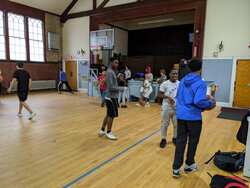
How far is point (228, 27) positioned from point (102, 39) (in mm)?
5863

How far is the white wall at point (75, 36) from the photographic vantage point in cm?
1123

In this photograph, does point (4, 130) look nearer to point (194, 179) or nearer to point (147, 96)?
point (194, 179)

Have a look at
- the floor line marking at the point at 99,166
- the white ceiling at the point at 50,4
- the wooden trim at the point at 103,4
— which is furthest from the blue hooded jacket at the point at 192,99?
the white ceiling at the point at 50,4

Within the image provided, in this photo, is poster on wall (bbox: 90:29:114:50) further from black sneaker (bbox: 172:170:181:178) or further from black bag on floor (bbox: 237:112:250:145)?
black sneaker (bbox: 172:170:181:178)

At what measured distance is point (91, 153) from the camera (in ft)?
9.96

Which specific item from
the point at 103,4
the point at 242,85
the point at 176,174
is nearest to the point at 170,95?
the point at 176,174

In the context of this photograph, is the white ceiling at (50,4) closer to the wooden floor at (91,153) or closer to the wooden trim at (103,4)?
the wooden trim at (103,4)

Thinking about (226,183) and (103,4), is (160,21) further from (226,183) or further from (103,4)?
(226,183)

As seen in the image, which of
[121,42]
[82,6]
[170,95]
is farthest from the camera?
[121,42]

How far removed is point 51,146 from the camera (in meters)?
3.28

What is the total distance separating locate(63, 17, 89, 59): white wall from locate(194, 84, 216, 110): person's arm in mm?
9919

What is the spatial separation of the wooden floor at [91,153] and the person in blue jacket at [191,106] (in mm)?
445

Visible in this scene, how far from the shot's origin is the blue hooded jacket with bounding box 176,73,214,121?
204 centimetres

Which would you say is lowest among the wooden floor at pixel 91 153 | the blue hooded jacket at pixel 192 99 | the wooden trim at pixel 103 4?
the wooden floor at pixel 91 153
